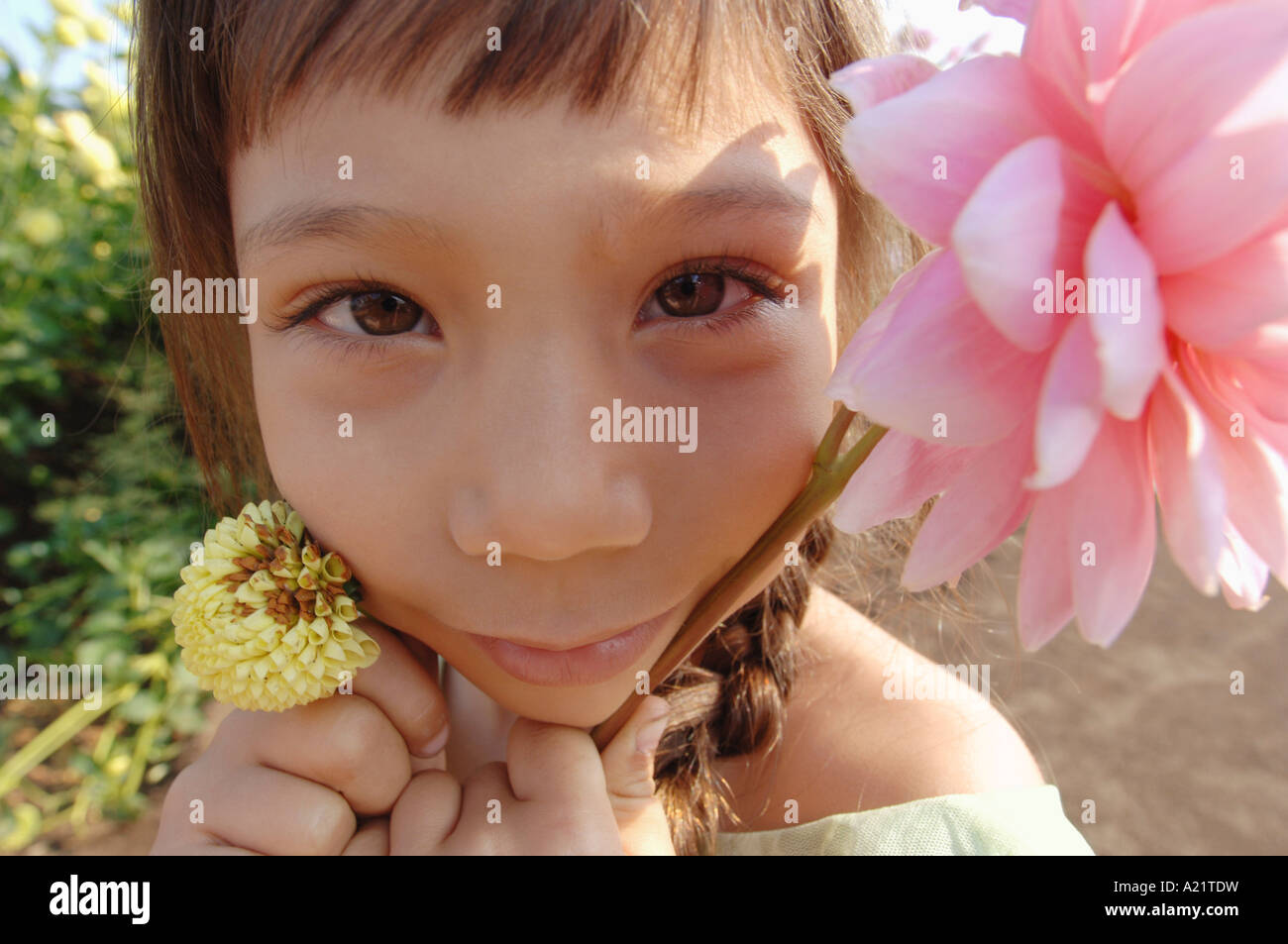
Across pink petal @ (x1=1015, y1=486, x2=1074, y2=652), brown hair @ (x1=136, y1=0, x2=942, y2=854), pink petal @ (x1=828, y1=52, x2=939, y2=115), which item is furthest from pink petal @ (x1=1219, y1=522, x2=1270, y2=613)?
brown hair @ (x1=136, y1=0, x2=942, y2=854)

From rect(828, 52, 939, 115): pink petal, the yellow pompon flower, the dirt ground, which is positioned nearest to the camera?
rect(828, 52, 939, 115): pink petal

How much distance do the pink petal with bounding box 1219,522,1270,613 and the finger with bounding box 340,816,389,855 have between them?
2.21ft

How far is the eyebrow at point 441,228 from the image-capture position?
0.61 meters

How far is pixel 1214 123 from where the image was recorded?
0.43 metres

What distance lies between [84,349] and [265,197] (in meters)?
1.76

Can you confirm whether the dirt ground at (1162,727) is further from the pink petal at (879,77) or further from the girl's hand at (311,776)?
the pink petal at (879,77)

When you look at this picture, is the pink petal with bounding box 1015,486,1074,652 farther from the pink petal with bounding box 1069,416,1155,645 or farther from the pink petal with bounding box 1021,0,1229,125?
the pink petal with bounding box 1021,0,1229,125

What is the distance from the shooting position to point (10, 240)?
6.46ft

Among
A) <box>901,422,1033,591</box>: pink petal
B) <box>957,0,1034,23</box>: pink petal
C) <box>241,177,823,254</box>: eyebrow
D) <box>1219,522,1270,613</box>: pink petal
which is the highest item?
<box>957,0,1034,23</box>: pink petal

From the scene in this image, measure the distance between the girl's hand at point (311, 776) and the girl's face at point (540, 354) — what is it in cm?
10

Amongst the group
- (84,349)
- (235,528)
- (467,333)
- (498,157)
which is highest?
(84,349)

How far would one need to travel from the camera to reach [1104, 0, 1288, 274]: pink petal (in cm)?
42
